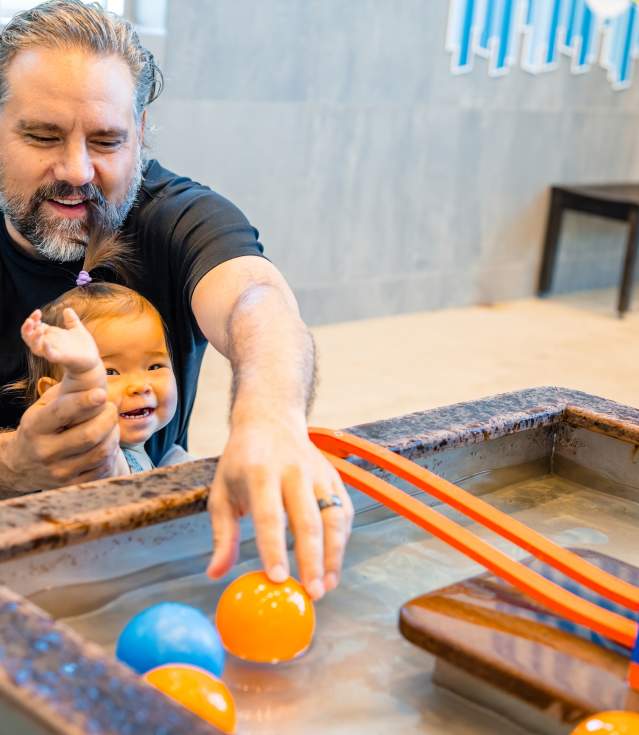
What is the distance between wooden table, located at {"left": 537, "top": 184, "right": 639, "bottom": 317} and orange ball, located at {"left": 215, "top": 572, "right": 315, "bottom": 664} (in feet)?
15.5

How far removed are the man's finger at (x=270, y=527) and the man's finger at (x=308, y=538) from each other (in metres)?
0.01

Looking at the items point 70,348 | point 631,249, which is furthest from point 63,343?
point 631,249

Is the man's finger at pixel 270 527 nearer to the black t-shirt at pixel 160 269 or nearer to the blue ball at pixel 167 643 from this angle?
the blue ball at pixel 167 643

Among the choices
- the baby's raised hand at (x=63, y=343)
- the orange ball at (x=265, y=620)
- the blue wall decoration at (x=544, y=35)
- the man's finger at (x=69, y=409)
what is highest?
the blue wall decoration at (x=544, y=35)

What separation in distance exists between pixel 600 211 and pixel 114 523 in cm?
499

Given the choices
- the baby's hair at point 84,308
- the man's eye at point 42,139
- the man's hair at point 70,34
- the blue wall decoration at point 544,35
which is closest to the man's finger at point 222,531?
the baby's hair at point 84,308

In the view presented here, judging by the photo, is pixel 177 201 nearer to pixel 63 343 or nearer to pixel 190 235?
pixel 190 235

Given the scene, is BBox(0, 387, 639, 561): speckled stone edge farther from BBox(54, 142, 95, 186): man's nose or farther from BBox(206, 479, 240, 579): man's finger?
BBox(54, 142, 95, 186): man's nose

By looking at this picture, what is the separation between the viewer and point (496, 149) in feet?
17.9

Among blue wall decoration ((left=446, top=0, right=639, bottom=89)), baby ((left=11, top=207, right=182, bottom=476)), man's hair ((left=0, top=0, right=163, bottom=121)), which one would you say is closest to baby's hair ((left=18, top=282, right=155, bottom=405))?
baby ((left=11, top=207, right=182, bottom=476))

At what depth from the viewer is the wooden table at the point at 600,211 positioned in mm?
5473

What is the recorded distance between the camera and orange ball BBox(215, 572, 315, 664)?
1019mm

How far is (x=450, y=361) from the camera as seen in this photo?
450 cm

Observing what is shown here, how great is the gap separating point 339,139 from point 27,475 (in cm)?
336
